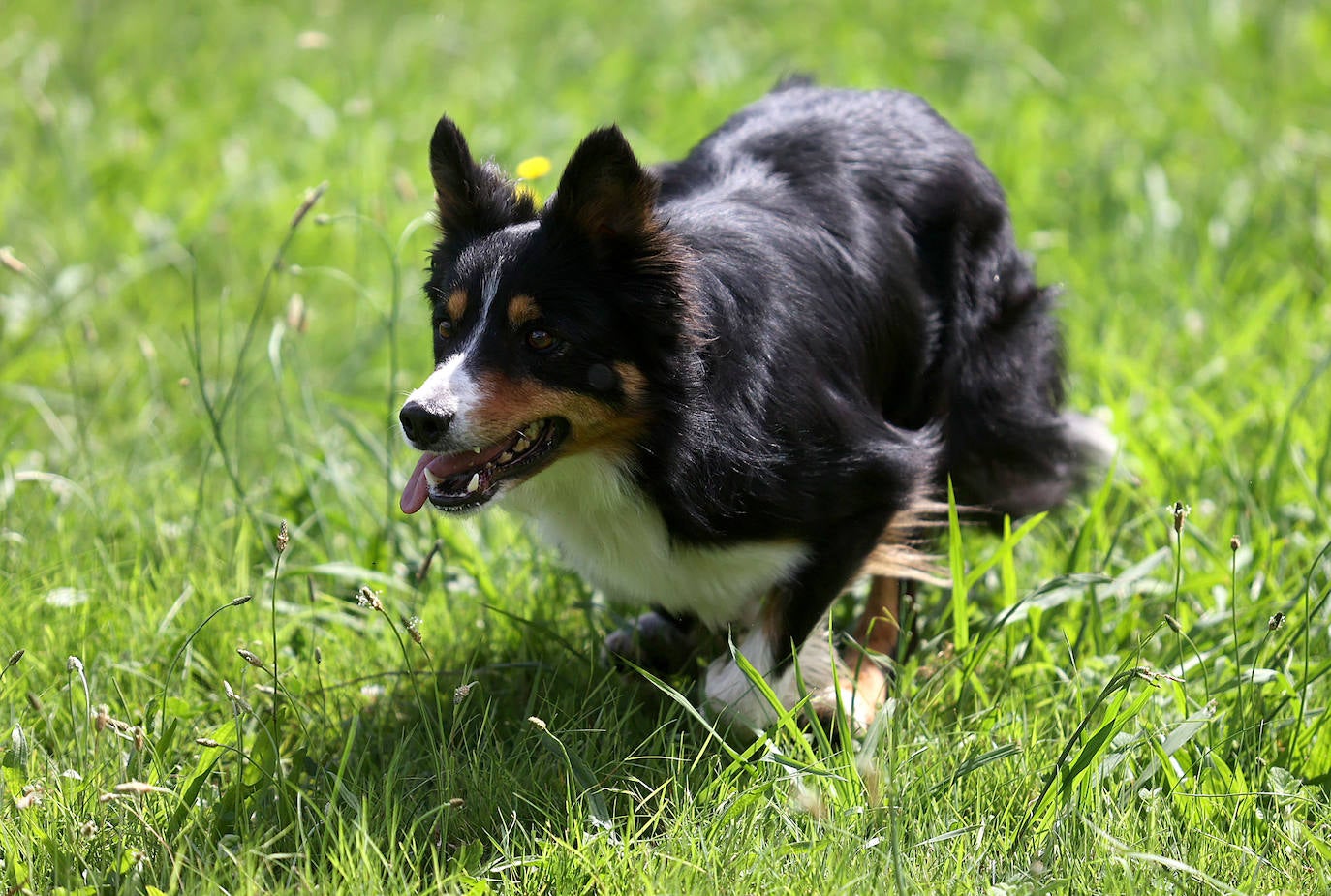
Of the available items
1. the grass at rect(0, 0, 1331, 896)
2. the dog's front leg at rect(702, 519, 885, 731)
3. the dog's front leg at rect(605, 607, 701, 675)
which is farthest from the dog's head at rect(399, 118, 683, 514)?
the dog's front leg at rect(605, 607, 701, 675)

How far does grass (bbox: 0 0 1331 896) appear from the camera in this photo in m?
2.63

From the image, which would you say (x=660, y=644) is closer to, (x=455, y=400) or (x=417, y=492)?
(x=417, y=492)

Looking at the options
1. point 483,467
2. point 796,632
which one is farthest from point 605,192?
point 796,632

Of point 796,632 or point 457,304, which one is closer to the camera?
point 457,304

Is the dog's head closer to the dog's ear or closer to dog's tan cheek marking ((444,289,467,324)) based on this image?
dog's tan cheek marking ((444,289,467,324))

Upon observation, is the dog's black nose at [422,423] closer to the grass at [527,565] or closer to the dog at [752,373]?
the dog at [752,373]

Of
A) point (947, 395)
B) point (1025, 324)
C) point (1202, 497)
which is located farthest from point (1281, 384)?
point (947, 395)

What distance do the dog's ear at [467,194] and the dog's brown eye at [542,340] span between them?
412 mm

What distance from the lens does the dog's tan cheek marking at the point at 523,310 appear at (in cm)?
283

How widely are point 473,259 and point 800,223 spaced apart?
83 centimetres

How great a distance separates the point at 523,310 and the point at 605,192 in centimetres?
30

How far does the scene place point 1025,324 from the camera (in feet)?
12.2

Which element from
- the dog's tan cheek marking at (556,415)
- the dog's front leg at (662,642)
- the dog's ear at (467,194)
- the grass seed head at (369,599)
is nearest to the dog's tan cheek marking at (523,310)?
the dog's tan cheek marking at (556,415)

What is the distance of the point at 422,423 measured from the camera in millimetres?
2705
